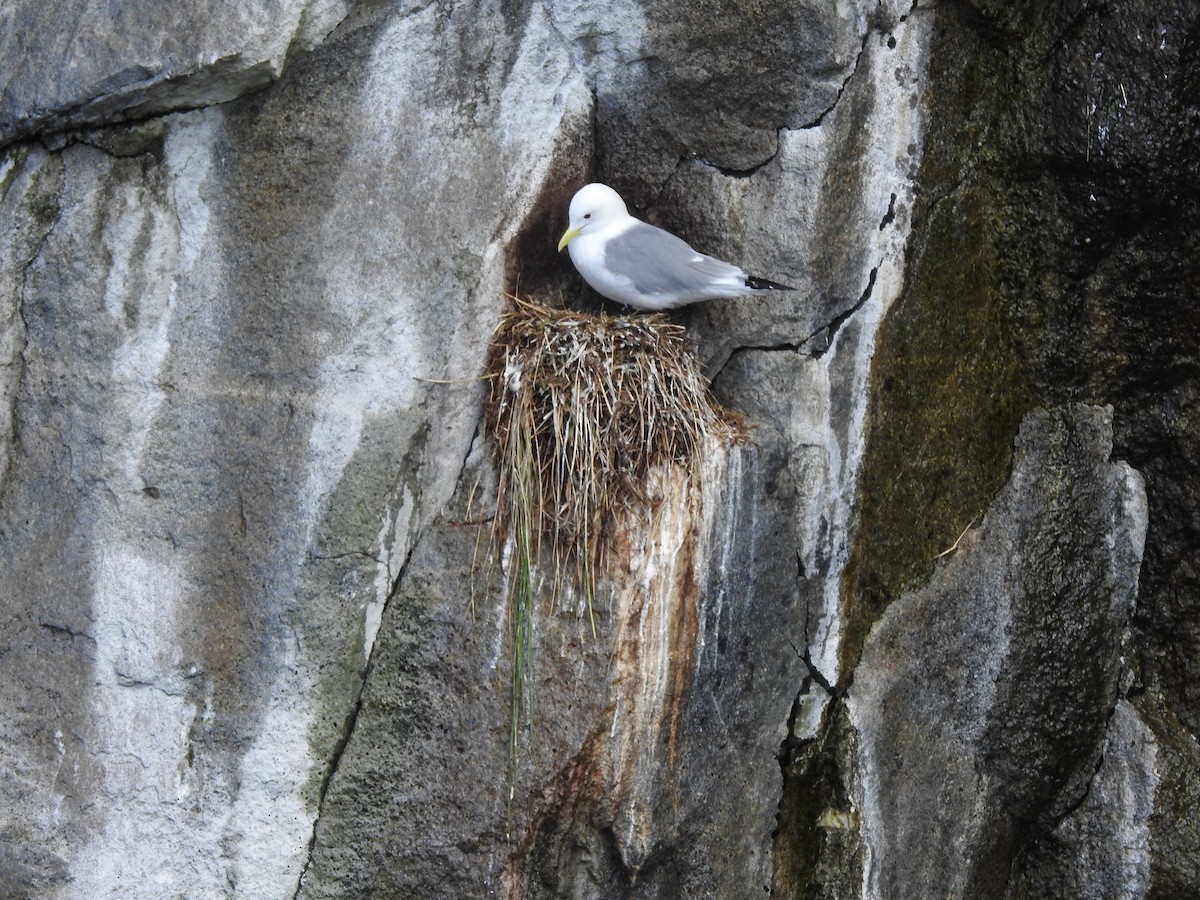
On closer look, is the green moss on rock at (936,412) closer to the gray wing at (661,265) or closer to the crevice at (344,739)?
the gray wing at (661,265)

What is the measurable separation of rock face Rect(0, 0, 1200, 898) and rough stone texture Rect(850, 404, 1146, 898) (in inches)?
0.4

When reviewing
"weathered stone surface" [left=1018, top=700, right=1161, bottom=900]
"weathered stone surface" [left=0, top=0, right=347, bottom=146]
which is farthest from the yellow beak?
"weathered stone surface" [left=1018, top=700, right=1161, bottom=900]

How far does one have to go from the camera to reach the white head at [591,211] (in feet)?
8.95

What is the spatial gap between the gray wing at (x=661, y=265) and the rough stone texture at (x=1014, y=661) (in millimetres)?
921

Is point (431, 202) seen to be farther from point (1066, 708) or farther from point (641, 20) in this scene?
point (1066, 708)

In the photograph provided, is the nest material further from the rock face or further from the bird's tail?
the bird's tail

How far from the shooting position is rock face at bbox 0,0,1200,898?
2.54 metres

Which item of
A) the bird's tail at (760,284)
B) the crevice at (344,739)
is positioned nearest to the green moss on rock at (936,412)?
the bird's tail at (760,284)

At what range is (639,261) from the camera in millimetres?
2732

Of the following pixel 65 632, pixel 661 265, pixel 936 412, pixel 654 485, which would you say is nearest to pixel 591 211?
pixel 661 265

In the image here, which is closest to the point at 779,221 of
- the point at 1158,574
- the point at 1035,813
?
the point at 1158,574

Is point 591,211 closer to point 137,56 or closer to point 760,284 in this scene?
point 760,284

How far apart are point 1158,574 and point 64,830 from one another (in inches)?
102

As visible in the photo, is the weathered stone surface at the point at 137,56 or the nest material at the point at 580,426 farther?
the nest material at the point at 580,426
